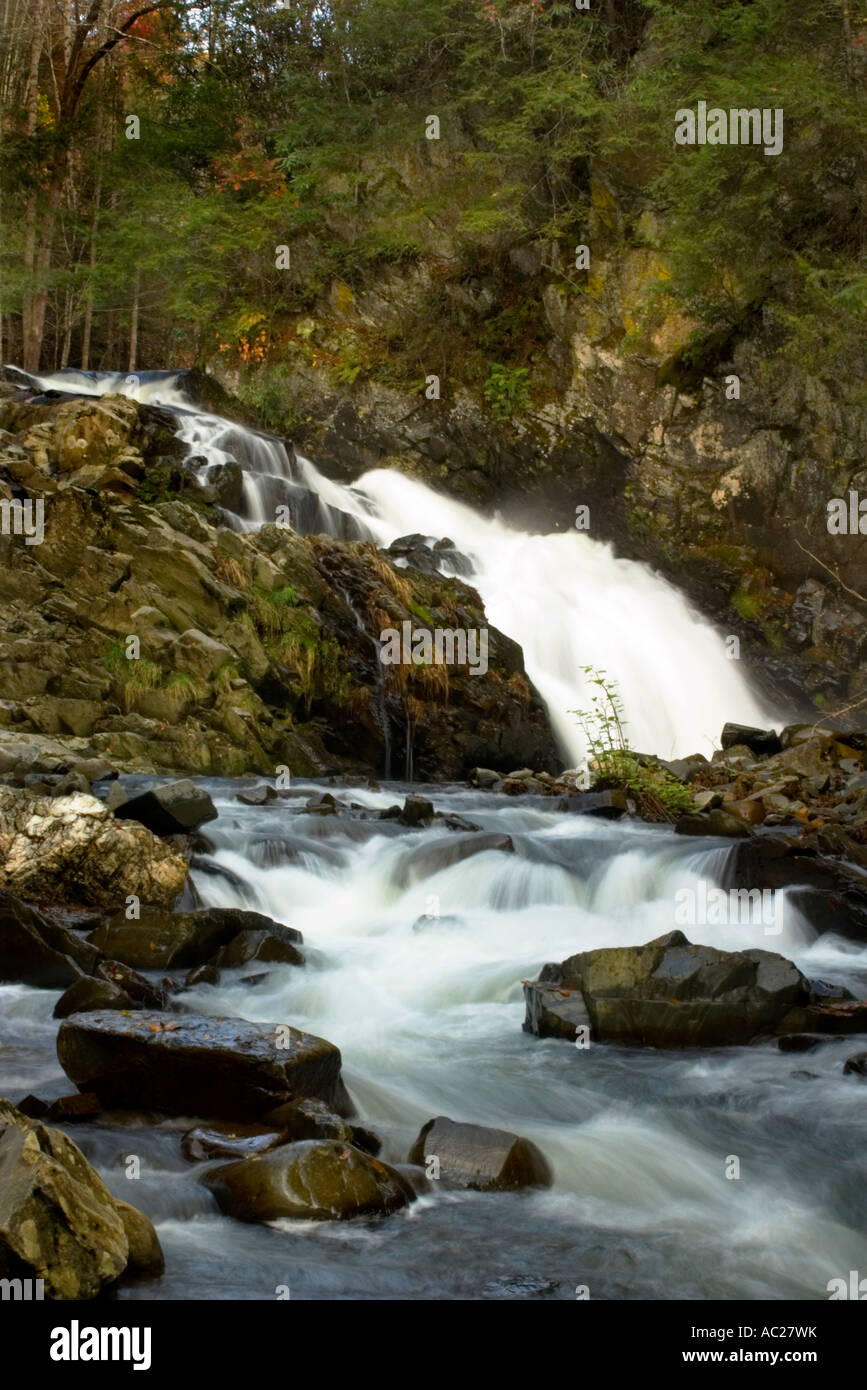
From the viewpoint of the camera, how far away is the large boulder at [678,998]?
19.1 feet

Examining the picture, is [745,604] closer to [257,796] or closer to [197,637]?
[197,637]

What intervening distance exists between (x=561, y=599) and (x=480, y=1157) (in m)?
13.2

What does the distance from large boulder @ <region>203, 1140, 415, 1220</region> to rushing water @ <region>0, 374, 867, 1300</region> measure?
6 centimetres

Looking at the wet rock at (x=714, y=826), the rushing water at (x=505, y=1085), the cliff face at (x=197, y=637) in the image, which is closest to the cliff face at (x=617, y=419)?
the cliff face at (x=197, y=637)

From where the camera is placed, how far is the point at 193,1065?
176 inches

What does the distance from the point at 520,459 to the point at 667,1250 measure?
16741mm

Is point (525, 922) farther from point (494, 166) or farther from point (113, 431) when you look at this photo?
point (494, 166)

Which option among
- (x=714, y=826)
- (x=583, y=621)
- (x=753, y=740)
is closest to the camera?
(x=714, y=826)

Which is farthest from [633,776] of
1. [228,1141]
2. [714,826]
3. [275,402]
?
[275,402]

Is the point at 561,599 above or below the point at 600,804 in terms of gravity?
above

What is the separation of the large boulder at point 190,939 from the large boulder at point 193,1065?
5.02 feet

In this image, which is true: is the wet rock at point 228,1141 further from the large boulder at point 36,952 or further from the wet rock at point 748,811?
the wet rock at point 748,811

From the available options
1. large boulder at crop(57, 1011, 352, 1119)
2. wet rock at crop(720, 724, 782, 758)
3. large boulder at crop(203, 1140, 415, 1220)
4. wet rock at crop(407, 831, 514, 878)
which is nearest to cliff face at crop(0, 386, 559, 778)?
wet rock at crop(720, 724, 782, 758)
